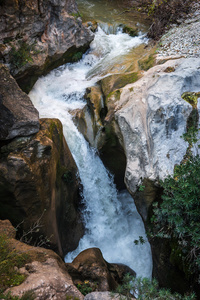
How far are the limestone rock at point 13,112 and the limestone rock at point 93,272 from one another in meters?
2.92

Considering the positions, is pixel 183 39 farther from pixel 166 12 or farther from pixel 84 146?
pixel 84 146

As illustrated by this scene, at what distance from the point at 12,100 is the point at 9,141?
2.77ft

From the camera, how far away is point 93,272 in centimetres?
480

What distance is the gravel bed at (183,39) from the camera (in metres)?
7.36

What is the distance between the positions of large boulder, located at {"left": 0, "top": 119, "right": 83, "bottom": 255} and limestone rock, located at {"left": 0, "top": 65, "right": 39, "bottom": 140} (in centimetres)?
19

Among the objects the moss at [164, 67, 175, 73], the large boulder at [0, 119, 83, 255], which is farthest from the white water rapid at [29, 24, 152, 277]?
the moss at [164, 67, 175, 73]

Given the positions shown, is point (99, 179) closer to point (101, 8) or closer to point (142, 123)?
point (142, 123)

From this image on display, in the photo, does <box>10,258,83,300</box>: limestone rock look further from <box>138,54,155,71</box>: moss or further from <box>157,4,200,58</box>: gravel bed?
<box>157,4,200,58</box>: gravel bed

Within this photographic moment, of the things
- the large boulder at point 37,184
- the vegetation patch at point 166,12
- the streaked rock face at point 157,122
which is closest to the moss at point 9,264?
the large boulder at point 37,184

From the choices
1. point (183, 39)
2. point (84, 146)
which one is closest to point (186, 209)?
point (84, 146)

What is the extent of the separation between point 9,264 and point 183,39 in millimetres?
8191

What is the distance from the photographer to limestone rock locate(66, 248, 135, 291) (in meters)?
4.63

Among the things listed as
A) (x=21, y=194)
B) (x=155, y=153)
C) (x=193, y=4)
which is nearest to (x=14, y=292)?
(x=21, y=194)

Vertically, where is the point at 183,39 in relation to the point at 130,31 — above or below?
below
